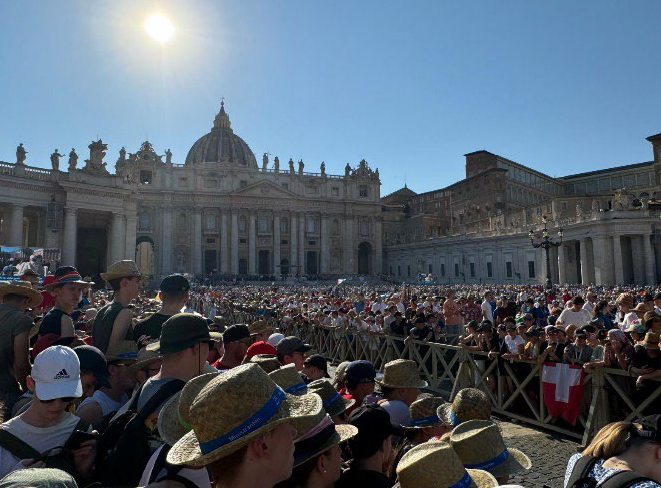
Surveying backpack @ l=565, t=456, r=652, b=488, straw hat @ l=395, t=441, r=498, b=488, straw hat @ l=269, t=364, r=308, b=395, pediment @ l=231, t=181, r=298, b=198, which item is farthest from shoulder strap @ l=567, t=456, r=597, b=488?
pediment @ l=231, t=181, r=298, b=198

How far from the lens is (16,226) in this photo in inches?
1072

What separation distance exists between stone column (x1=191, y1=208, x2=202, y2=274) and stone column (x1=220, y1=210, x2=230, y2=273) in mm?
2904

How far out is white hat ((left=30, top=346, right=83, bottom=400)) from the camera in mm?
2723

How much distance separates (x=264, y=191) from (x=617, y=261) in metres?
45.8

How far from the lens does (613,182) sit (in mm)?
61688

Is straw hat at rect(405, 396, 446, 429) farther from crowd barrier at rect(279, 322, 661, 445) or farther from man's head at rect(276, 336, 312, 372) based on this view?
crowd barrier at rect(279, 322, 661, 445)

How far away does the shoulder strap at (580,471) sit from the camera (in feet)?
7.59

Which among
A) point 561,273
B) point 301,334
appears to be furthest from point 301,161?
point 301,334

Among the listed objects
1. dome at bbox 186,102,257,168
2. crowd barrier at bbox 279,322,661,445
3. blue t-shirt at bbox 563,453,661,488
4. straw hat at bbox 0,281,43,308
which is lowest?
crowd barrier at bbox 279,322,661,445

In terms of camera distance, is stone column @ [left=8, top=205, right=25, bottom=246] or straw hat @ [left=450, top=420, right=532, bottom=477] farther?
stone column @ [left=8, top=205, right=25, bottom=246]

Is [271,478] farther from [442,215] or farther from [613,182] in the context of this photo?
[442,215]

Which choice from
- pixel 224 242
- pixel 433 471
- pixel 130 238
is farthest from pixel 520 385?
pixel 224 242

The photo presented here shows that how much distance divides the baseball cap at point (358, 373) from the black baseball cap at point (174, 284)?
5.67ft

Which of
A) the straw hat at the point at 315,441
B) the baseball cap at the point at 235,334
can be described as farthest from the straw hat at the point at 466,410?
the baseball cap at the point at 235,334
